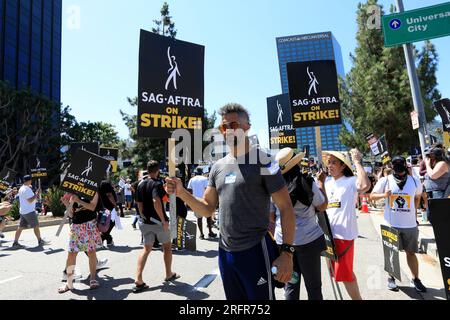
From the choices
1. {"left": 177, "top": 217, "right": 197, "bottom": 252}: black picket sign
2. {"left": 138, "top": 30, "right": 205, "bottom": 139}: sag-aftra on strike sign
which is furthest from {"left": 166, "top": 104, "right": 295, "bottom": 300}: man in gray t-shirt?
{"left": 177, "top": 217, "right": 197, "bottom": 252}: black picket sign

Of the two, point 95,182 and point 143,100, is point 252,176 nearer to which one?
point 143,100

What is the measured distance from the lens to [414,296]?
4309mm

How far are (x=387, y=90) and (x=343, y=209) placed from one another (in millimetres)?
20667

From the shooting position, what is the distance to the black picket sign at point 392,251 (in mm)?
4500

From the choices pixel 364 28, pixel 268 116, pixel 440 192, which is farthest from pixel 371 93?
pixel 440 192

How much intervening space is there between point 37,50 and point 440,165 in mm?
52619

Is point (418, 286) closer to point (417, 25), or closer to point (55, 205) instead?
point (417, 25)

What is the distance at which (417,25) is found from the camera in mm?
7258

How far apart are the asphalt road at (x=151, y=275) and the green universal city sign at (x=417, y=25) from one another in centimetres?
475

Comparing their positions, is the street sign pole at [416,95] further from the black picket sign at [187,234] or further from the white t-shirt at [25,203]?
the white t-shirt at [25,203]

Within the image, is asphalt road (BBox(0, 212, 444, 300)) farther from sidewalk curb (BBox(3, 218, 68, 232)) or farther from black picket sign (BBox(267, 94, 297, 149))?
sidewalk curb (BBox(3, 218, 68, 232))

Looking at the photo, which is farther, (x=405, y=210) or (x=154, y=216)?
(x=154, y=216)

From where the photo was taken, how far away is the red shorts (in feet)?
11.3

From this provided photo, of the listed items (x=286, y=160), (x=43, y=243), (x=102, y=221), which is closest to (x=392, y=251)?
(x=286, y=160)
